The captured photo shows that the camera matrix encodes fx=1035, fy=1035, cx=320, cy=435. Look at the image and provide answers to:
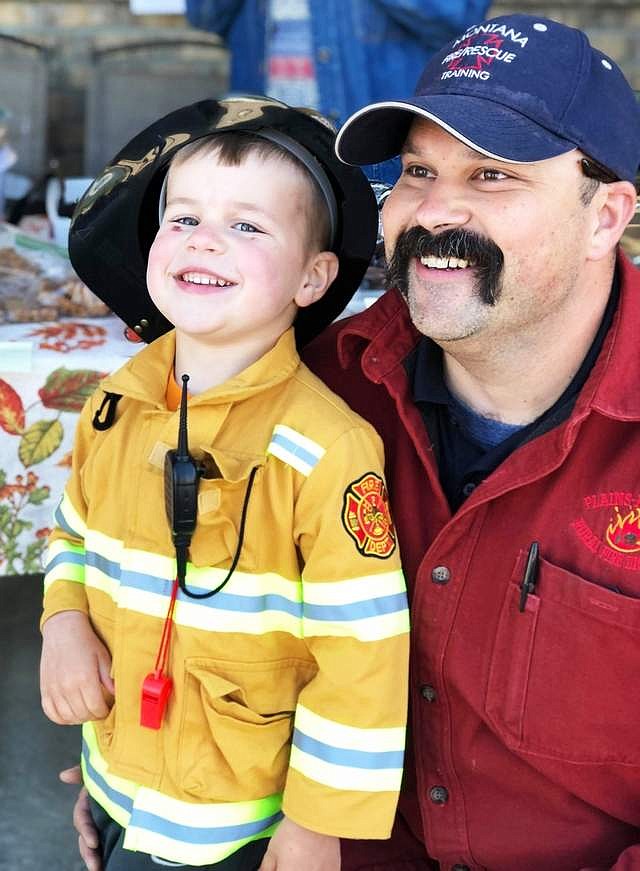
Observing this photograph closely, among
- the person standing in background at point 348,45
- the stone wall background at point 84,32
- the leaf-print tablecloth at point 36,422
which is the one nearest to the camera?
Answer: the leaf-print tablecloth at point 36,422

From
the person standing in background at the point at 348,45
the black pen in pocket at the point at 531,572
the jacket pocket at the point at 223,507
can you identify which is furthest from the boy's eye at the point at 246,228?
the person standing in background at the point at 348,45

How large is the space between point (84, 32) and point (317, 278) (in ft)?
12.3

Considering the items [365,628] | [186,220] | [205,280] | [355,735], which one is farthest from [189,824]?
[186,220]

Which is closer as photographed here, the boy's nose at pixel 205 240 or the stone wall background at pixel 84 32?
the boy's nose at pixel 205 240

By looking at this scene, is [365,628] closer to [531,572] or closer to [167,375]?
[531,572]

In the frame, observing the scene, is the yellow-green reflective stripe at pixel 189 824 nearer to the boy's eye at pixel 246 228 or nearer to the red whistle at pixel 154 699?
the red whistle at pixel 154 699

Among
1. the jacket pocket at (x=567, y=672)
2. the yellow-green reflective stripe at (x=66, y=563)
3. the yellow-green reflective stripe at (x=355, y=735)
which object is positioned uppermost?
the jacket pocket at (x=567, y=672)

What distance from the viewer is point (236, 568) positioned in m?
1.41

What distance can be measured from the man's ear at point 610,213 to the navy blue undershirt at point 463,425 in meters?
0.09

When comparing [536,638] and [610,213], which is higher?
[610,213]

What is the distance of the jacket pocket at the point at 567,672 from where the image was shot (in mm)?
1351

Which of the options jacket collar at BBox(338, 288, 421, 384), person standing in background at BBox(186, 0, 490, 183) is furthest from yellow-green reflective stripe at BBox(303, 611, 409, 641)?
person standing in background at BBox(186, 0, 490, 183)

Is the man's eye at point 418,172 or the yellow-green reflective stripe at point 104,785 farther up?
the man's eye at point 418,172

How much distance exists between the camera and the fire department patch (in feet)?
4.48
